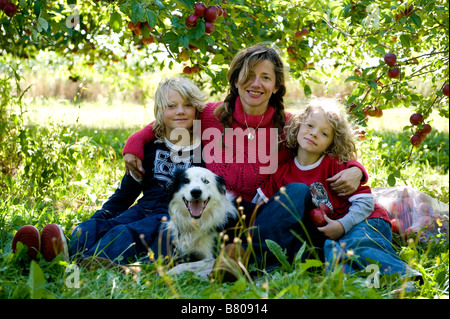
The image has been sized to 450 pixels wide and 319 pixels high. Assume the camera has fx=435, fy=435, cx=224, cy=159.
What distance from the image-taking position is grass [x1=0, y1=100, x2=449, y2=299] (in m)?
1.96

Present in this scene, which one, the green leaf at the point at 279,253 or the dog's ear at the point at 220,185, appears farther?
the dog's ear at the point at 220,185

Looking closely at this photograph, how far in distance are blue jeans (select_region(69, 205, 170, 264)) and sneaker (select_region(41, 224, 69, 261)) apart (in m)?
0.13

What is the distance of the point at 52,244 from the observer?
2359mm

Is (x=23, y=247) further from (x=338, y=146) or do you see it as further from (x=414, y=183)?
(x=414, y=183)

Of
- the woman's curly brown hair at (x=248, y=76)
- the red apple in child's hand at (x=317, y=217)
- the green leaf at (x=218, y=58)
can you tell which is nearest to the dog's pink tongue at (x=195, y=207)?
the red apple in child's hand at (x=317, y=217)

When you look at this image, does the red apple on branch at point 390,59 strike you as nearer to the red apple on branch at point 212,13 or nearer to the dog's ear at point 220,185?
the red apple on branch at point 212,13

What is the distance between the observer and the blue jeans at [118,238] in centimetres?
253

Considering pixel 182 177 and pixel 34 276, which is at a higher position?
pixel 182 177

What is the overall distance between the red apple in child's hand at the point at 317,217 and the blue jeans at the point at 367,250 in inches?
5.0

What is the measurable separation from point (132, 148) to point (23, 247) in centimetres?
103

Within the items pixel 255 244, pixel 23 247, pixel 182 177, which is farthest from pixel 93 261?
pixel 255 244

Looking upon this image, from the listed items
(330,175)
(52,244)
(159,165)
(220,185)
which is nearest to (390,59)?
(330,175)

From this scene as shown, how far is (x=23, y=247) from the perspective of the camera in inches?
92.6

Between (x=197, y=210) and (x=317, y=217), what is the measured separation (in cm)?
69
